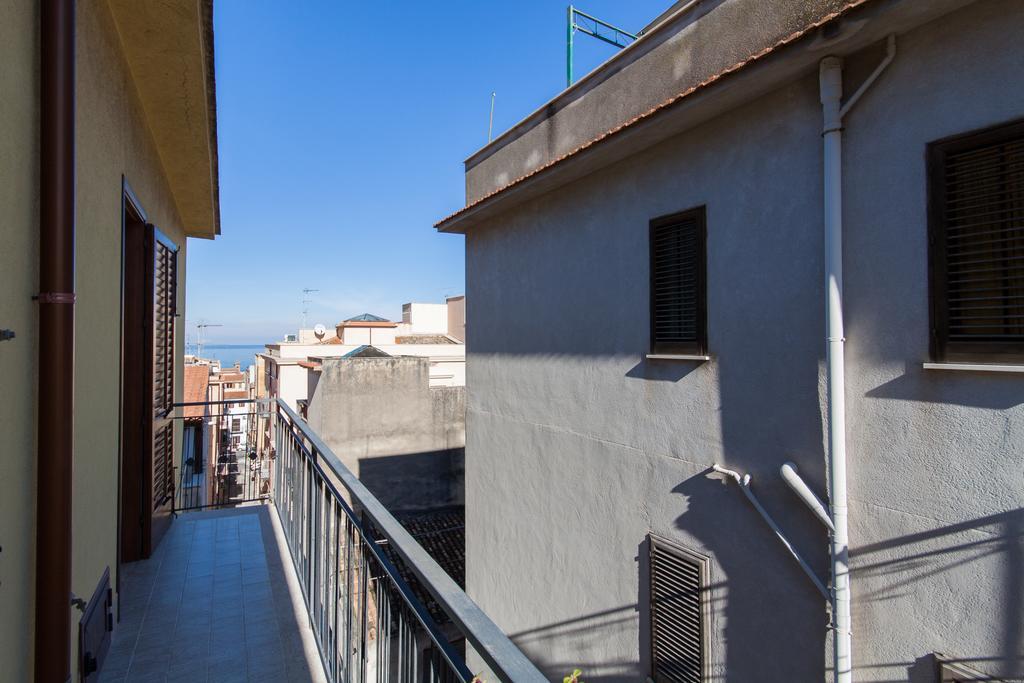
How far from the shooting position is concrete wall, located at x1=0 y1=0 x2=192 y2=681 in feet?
5.20

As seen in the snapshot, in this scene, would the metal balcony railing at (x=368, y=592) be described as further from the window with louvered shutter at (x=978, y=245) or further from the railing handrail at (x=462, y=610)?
the window with louvered shutter at (x=978, y=245)

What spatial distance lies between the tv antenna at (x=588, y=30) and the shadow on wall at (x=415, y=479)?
1045 cm

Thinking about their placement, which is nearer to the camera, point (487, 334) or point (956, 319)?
point (956, 319)

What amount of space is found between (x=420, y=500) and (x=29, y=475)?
13549 millimetres

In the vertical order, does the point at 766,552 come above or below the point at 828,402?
below

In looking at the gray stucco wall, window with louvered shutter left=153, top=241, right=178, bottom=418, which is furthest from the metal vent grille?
window with louvered shutter left=153, top=241, right=178, bottom=418

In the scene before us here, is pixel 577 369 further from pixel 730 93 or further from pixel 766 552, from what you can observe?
pixel 730 93

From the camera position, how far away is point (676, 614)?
4750mm

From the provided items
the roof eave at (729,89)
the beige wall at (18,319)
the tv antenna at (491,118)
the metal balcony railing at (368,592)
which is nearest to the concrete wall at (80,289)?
the beige wall at (18,319)

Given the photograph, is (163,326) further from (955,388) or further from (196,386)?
(196,386)

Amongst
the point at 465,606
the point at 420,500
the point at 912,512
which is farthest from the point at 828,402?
the point at 420,500

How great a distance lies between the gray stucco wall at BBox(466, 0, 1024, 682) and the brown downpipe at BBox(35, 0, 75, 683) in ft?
13.1

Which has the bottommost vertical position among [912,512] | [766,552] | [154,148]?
[766,552]

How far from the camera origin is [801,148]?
383 cm
